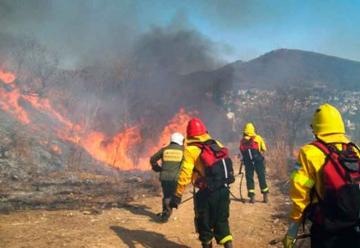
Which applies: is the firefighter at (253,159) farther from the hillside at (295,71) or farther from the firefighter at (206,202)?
the hillside at (295,71)

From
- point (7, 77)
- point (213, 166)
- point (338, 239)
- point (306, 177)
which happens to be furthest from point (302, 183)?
point (7, 77)

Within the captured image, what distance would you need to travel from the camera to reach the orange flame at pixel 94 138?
20.0 meters

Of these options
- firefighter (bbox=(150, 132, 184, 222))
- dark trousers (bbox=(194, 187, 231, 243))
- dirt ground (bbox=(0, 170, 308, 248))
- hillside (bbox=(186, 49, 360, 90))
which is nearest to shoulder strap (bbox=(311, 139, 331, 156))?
dark trousers (bbox=(194, 187, 231, 243))

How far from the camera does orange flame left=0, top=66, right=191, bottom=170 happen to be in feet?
65.6

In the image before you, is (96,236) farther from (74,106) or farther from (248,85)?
(248,85)

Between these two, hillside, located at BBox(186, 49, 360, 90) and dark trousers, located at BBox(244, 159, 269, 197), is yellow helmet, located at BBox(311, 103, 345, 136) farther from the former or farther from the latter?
→ hillside, located at BBox(186, 49, 360, 90)

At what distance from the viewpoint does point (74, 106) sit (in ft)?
74.5

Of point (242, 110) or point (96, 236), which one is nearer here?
point (96, 236)

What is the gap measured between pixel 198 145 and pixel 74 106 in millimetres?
18509

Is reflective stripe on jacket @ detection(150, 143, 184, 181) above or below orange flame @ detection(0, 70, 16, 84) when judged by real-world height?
below

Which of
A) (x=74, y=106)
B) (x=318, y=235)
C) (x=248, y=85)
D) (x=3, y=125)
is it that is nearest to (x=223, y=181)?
(x=318, y=235)

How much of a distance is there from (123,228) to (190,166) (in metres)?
3.08

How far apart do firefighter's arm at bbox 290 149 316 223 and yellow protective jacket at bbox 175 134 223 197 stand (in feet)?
6.75

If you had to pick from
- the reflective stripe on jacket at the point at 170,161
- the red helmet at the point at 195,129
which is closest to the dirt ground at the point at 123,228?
the reflective stripe on jacket at the point at 170,161
